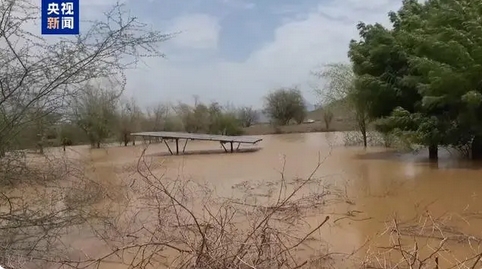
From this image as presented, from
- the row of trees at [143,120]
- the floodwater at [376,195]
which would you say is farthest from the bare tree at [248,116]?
the floodwater at [376,195]

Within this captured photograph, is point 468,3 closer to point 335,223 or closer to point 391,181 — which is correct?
point 391,181

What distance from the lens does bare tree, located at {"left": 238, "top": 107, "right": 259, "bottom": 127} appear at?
3141 centimetres

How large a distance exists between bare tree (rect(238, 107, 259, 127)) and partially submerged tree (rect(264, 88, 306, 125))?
50.6 inches

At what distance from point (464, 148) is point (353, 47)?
397 cm

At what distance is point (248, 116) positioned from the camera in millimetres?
32969

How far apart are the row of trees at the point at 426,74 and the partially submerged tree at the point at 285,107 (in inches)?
704

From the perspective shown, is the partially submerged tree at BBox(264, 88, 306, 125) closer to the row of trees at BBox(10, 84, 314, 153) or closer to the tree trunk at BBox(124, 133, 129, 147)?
the row of trees at BBox(10, 84, 314, 153)

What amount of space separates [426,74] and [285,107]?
21.8 meters

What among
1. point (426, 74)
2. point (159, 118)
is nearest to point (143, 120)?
point (159, 118)

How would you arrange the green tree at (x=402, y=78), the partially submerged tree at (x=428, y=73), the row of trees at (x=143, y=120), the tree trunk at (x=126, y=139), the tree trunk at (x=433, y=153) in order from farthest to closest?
1. the tree trunk at (x=126, y=139)
2. the tree trunk at (x=433, y=153)
3. the green tree at (x=402, y=78)
4. the partially submerged tree at (x=428, y=73)
5. the row of trees at (x=143, y=120)

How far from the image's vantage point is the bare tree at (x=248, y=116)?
103 ft

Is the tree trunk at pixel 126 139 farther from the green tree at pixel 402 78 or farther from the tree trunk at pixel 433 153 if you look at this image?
the tree trunk at pixel 433 153

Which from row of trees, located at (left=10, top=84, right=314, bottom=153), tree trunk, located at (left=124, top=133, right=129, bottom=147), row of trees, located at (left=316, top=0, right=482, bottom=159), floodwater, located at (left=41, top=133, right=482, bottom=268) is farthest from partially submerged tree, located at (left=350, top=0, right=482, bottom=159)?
tree trunk, located at (left=124, top=133, right=129, bottom=147)

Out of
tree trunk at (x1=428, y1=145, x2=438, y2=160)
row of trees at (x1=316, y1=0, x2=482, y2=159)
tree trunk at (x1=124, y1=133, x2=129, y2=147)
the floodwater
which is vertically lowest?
the floodwater
